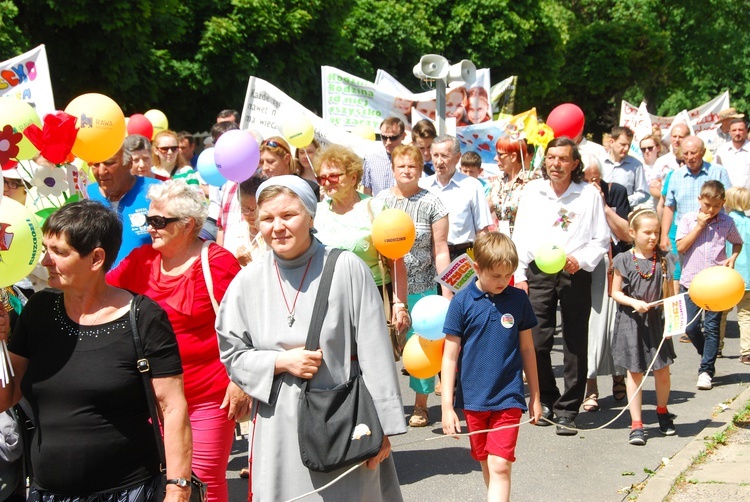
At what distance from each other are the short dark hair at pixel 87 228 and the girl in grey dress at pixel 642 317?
14.2ft

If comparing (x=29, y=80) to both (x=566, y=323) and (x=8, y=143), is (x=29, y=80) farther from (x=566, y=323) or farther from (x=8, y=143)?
(x=566, y=323)

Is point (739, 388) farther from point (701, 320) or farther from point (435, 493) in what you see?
point (435, 493)

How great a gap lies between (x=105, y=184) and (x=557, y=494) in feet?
10.8

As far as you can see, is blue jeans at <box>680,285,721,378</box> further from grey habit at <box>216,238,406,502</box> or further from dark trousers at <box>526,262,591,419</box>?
grey habit at <box>216,238,406,502</box>

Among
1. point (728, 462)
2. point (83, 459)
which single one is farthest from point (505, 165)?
point (83, 459)

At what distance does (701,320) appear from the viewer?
9500mm

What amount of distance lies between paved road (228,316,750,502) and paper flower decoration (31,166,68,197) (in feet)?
6.91

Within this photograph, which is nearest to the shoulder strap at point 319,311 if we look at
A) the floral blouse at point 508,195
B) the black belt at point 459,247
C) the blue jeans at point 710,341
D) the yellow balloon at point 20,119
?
the yellow balloon at point 20,119

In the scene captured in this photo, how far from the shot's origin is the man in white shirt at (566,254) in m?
6.97

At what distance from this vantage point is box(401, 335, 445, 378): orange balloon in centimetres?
540

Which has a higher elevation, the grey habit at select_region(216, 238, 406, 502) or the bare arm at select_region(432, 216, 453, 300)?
the bare arm at select_region(432, 216, 453, 300)

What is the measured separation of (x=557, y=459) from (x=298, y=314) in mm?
3341

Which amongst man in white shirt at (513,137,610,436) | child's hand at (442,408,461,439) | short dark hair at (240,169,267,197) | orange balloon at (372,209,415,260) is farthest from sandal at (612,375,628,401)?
child's hand at (442,408,461,439)

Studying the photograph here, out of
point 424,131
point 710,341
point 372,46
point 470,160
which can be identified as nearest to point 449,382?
point 710,341
